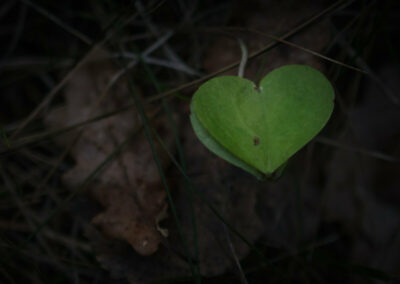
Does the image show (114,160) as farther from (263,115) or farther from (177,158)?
(263,115)

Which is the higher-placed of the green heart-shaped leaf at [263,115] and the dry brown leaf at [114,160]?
the green heart-shaped leaf at [263,115]

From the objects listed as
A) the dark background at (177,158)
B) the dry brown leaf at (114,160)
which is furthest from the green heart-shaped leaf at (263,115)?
the dry brown leaf at (114,160)

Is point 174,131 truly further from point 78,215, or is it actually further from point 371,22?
point 371,22

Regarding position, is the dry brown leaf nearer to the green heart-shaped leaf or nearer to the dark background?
the dark background

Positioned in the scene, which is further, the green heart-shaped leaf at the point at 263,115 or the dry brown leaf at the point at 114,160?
the dry brown leaf at the point at 114,160

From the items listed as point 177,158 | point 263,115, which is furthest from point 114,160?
point 263,115

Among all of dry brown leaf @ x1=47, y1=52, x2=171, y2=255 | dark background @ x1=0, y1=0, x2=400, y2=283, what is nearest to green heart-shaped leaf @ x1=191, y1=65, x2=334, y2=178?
dark background @ x1=0, y1=0, x2=400, y2=283

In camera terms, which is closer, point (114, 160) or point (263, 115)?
point (263, 115)

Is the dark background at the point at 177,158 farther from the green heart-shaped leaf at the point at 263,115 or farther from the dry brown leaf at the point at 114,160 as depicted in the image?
the green heart-shaped leaf at the point at 263,115

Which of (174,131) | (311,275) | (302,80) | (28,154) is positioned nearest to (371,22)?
(302,80)
